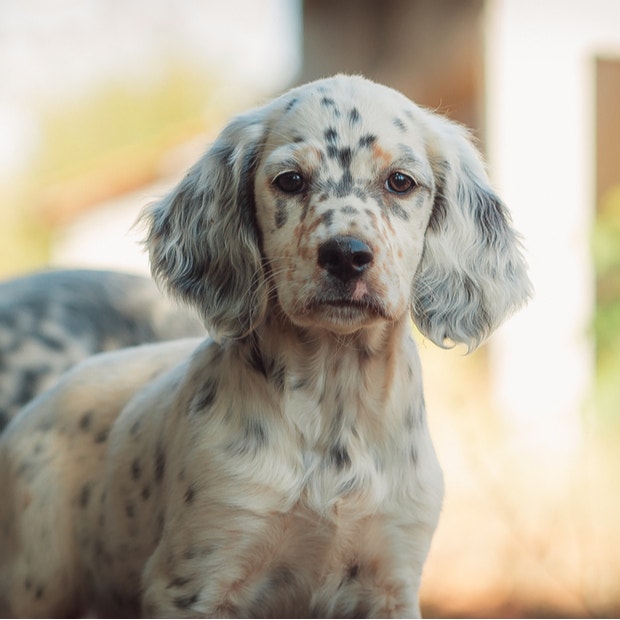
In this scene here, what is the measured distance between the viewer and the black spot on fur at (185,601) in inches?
106

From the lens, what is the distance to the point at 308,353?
2.79 meters

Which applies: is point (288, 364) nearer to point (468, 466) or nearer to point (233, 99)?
point (468, 466)

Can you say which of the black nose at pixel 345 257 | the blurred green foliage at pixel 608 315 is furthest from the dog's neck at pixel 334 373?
the blurred green foliage at pixel 608 315

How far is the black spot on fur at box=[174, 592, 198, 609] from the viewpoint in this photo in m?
2.69

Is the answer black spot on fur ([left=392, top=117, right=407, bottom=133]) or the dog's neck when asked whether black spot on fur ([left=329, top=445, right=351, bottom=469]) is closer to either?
the dog's neck

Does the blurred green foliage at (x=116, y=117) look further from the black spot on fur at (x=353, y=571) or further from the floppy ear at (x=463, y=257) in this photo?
the black spot on fur at (x=353, y=571)

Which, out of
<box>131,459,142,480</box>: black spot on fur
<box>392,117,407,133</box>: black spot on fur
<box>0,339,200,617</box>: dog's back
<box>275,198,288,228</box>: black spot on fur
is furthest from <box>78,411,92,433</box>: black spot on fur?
<box>392,117,407,133</box>: black spot on fur

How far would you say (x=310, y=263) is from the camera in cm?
250

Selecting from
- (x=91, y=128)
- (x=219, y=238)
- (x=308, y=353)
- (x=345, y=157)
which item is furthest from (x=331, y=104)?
(x=91, y=128)

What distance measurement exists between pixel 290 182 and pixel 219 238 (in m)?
0.28

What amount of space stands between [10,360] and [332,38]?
26.0ft

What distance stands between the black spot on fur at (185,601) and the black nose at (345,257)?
85 cm

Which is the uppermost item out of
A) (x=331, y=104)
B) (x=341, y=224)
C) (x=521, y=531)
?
(x=331, y=104)

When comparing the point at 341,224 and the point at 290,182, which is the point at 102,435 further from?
the point at 341,224
